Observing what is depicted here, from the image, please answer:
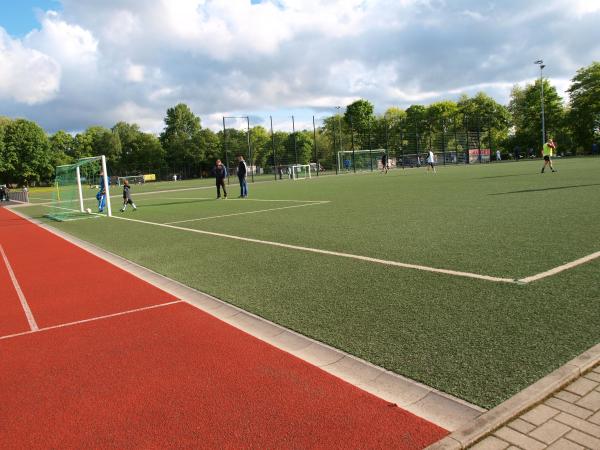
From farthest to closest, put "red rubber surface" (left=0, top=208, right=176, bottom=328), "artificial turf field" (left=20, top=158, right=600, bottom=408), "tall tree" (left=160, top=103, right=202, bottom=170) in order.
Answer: "tall tree" (left=160, top=103, right=202, bottom=170) < "red rubber surface" (left=0, top=208, right=176, bottom=328) < "artificial turf field" (left=20, top=158, right=600, bottom=408)

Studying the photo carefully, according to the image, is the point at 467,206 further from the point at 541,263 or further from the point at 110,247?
the point at 110,247

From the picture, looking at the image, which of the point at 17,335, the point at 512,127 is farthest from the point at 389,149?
the point at 17,335

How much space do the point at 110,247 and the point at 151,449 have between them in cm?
926

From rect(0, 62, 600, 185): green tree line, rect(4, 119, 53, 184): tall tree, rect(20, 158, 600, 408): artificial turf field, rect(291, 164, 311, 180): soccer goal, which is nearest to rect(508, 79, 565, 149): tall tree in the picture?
rect(0, 62, 600, 185): green tree line

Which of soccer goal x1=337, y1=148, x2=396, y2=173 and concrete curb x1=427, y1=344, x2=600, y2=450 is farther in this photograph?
soccer goal x1=337, y1=148, x2=396, y2=173

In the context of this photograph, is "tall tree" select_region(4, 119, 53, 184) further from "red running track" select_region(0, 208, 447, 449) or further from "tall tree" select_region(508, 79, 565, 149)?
"red running track" select_region(0, 208, 447, 449)

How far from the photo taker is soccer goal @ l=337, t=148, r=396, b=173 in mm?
61188

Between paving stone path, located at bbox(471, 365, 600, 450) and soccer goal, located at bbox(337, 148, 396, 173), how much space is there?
57.7 meters

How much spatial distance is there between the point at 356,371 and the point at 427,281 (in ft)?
8.42

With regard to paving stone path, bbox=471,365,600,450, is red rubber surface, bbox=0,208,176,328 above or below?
above

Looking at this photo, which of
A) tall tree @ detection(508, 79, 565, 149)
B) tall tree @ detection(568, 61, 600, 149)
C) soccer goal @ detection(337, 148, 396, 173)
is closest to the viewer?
soccer goal @ detection(337, 148, 396, 173)

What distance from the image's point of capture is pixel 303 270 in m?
7.23

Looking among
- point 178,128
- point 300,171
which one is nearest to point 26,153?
point 178,128

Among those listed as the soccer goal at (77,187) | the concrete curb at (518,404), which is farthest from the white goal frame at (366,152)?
the concrete curb at (518,404)
